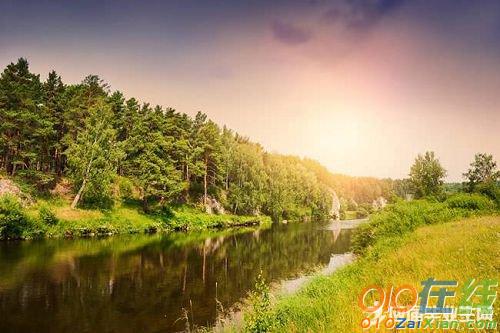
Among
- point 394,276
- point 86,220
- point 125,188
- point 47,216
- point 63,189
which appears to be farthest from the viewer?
point 125,188

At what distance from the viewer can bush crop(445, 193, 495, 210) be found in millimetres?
34578

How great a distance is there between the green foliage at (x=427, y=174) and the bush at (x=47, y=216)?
68.7 meters

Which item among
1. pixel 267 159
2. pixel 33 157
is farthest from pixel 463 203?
pixel 267 159

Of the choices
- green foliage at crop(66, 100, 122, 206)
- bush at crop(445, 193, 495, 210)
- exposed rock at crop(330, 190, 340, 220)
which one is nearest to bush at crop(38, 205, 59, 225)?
green foliage at crop(66, 100, 122, 206)

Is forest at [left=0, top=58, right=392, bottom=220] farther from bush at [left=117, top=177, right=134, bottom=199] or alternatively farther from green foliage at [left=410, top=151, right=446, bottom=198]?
green foliage at [left=410, top=151, right=446, bottom=198]

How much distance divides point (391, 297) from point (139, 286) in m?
18.7

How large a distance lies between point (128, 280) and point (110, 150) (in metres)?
36.3

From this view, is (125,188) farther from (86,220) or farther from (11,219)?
(11,219)

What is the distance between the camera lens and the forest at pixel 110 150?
2072 inches

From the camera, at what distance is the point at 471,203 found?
35406 millimetres

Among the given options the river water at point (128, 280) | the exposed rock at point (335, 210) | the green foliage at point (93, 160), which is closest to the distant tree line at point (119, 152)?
the green foliage at point (93, 160)

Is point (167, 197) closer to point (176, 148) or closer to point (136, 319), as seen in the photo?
point (176, 148)

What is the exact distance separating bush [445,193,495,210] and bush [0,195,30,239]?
48.8 metres

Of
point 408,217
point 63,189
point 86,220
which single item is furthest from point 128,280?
point 63,189
